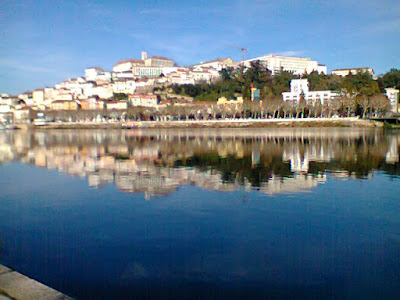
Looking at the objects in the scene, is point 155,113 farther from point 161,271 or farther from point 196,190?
point 161,271

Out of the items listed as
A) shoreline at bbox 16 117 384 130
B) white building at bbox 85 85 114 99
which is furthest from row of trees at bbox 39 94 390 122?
white building at bbox 85 85 114 99

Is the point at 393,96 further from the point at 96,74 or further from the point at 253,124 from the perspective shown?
the point at 96,74

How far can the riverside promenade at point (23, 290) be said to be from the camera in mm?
3594

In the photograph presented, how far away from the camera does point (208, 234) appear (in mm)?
6402

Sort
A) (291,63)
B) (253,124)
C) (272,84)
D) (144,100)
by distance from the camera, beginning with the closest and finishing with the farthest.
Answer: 1. (253,124)
2. (272,84)
3. (144,100)
4. (291,63)

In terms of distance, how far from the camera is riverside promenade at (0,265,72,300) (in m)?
3.59

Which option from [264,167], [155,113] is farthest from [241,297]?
[155,113]

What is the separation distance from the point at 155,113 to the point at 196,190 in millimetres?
67176

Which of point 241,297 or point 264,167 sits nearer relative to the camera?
point 241,297

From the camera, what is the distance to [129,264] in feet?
17.1

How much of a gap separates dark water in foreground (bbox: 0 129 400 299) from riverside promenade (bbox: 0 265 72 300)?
2.16 ft

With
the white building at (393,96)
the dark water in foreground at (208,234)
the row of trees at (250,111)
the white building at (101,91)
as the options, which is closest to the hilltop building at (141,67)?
the white building at (101,91)

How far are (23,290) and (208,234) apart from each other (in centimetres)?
325

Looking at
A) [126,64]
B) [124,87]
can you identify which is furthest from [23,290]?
[126,64]
